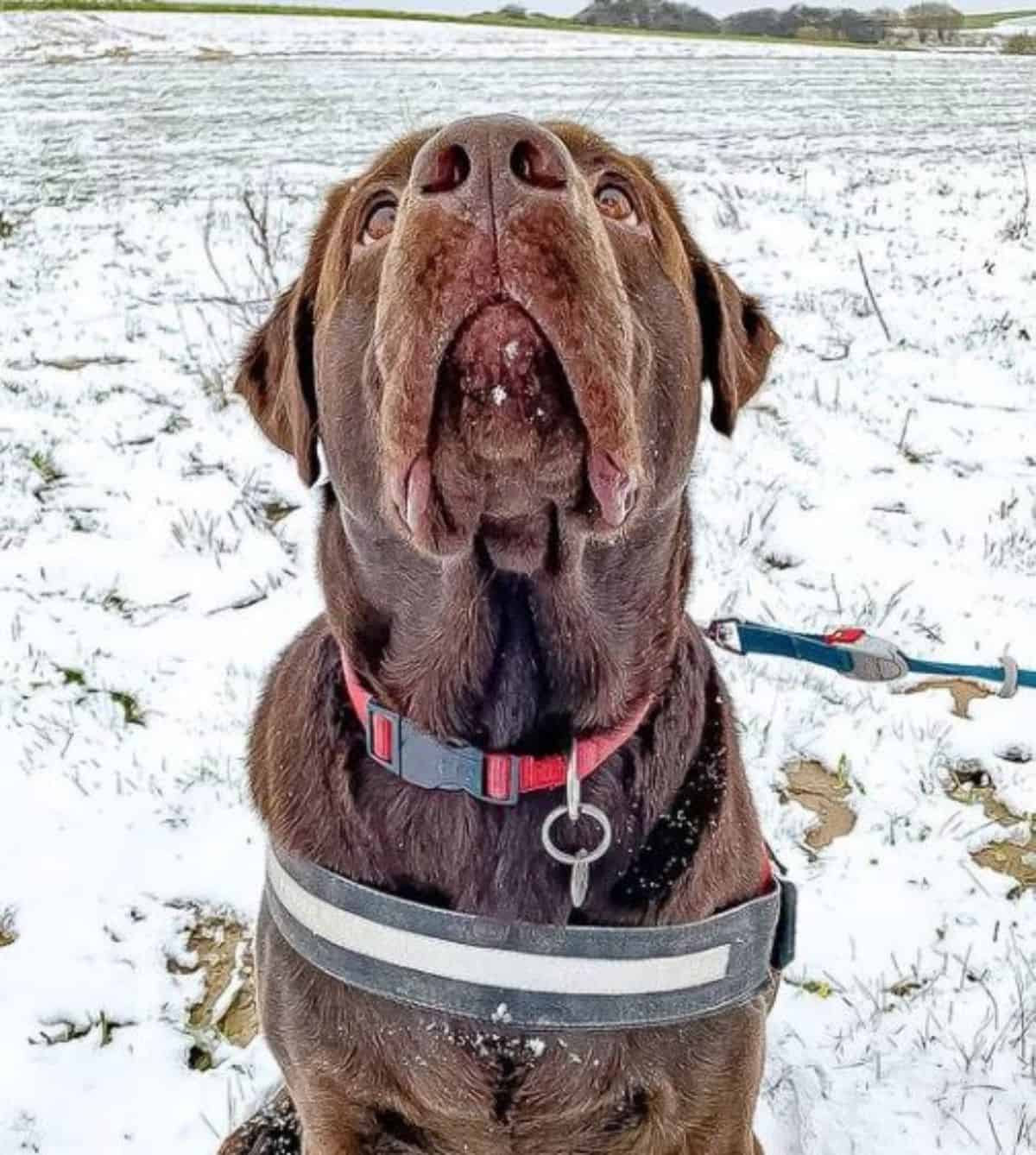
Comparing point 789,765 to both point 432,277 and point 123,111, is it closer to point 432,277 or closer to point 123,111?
point 432,277

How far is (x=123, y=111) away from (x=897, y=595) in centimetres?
1645

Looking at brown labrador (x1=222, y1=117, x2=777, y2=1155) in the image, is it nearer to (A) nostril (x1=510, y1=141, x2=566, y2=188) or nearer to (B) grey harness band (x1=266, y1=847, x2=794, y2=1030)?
(B) grey harness band (x1=266, y1=847, x2=794, y2=1030)

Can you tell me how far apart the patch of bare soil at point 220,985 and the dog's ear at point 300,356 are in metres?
1.26

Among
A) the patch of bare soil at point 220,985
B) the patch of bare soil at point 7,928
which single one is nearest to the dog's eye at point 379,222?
the patch of bare soil at point 220,985

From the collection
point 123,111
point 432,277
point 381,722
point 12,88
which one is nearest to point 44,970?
point 381,722

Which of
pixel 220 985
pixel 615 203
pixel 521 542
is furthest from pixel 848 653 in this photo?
pixel 220 985

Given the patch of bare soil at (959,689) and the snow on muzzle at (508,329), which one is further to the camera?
the patch of bare soil at (959,689)

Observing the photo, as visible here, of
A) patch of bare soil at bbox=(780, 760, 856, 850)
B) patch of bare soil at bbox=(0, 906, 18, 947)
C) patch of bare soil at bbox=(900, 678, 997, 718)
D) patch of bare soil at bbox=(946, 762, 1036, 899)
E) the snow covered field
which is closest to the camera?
the snow covered field

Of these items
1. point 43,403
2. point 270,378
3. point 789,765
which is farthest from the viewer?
point 43,403

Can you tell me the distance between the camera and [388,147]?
217cm

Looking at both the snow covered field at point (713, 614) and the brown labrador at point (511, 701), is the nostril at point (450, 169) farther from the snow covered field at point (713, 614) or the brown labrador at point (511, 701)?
the snow covered field at point (713, 614)

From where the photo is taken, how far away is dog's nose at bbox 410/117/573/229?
1.55 metres

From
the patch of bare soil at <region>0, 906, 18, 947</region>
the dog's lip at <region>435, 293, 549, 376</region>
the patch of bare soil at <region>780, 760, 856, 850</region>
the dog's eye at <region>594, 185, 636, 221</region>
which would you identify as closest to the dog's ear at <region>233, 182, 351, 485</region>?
the dog's eye at <region>594, 185, 636, 221</region>

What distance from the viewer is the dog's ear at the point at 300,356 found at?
228cm
